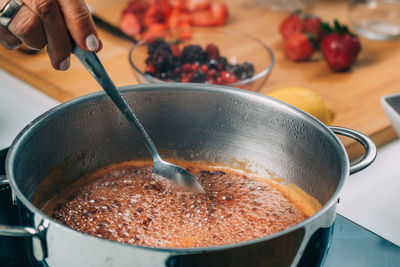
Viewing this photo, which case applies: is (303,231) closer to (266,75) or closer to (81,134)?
(81,134)

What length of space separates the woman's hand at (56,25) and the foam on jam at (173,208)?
0.65 feet

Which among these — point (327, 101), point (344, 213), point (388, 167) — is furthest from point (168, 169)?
point (327, 101)

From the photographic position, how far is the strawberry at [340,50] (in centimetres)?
124

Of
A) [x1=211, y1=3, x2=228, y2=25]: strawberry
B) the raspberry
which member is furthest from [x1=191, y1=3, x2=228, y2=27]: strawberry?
the raspberry

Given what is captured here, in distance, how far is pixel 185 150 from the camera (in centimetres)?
84

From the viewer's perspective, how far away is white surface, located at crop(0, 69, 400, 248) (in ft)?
2.60

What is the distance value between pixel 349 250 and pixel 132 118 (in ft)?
1.12

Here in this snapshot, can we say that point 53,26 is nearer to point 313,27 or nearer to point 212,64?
point 212,64

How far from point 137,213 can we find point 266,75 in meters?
0.54

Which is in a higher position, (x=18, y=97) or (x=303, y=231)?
(x=303, y=231)

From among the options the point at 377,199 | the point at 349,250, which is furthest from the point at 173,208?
the point at 377,199

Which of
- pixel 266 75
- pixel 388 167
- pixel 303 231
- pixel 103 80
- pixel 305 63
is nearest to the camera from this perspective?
pixel 303 231

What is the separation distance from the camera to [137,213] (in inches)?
26.9

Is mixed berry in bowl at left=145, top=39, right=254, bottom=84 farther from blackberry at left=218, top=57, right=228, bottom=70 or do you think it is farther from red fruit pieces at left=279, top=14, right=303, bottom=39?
red fruit pieces at left=279, top=14, right=303, bottom=39
